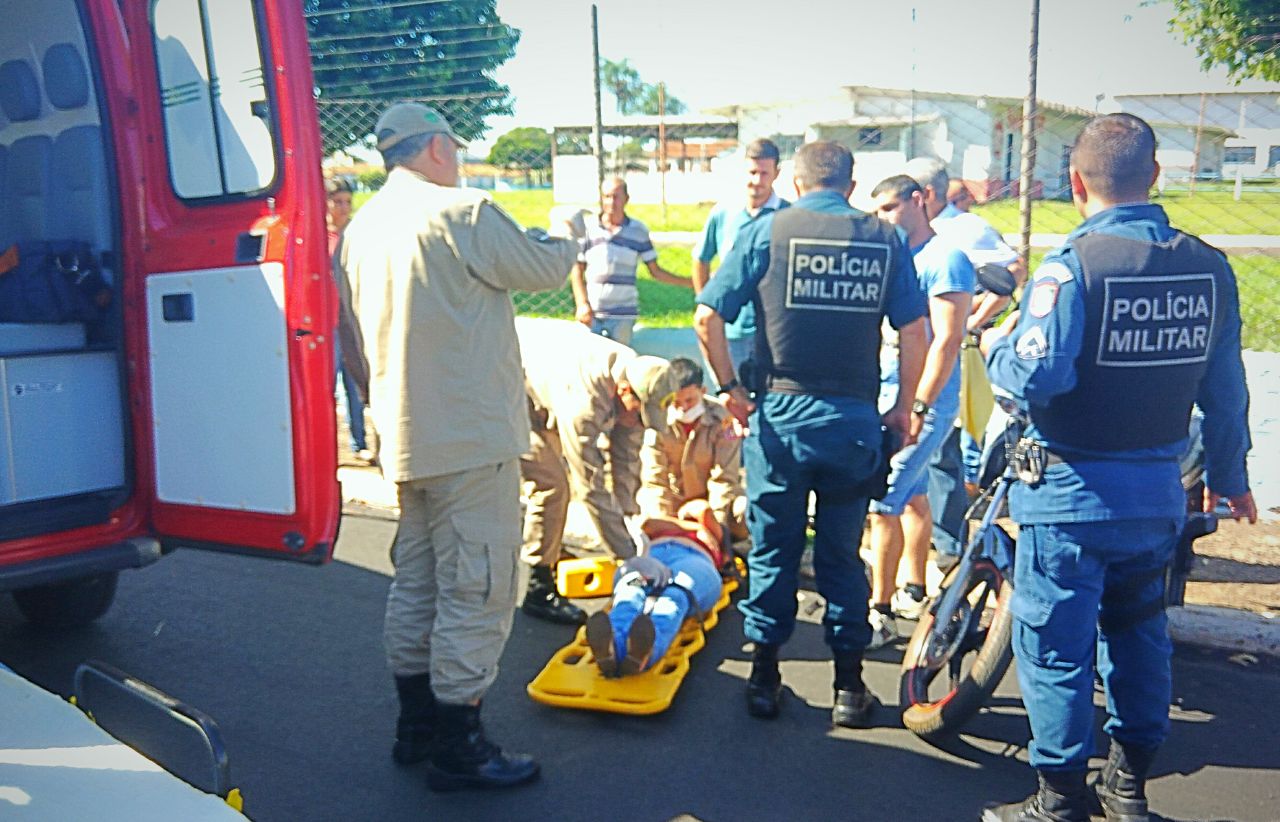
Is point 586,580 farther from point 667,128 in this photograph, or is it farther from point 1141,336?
point 667,128

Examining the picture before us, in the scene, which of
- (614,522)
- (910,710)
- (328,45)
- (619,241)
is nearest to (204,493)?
(614,522)

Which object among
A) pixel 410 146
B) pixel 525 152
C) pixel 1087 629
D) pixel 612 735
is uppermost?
pixel 525 152

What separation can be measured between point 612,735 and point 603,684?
269 millimetres

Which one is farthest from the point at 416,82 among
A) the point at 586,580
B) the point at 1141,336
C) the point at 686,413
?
the point at 1141,336

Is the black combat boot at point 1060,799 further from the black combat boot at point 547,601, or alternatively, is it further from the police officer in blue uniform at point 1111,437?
the black combat boot at point 547,601

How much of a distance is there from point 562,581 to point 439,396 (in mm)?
2050

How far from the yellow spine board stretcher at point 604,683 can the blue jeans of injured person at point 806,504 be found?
1.37 feet

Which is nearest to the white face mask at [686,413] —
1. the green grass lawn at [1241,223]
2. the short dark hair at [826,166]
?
the green grass lawn at [1241,223]

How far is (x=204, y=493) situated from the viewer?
3816mm

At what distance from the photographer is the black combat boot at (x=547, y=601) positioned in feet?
15.8

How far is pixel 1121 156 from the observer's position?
290cm

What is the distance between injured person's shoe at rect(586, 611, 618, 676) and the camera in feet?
12.9

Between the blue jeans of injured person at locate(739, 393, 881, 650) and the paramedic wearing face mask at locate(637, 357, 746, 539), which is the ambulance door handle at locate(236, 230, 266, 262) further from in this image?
the paramedic wearing face mask at locate(637, 357, 746, 539)

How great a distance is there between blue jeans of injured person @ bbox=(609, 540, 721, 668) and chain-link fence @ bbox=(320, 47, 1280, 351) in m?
2.17
